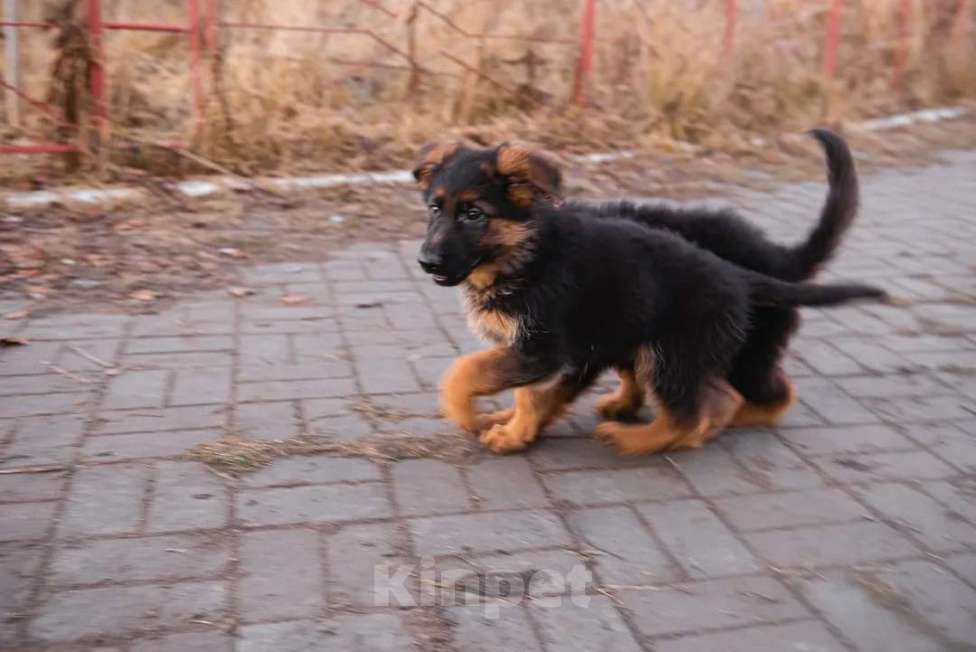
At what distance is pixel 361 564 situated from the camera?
2.99 metres

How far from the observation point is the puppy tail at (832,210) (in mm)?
3961

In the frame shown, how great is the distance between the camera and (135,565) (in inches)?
116

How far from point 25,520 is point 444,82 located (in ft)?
23.0

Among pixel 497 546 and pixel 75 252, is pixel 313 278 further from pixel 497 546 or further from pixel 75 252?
pixel 497 546

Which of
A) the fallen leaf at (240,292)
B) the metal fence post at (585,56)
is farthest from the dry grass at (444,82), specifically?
the fallen leaf at (240,292)

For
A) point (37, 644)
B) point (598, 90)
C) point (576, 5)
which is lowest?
point (37, 644)

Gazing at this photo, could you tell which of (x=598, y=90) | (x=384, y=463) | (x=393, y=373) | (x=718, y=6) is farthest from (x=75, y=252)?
(x=718, y=6)

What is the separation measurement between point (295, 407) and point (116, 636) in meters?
1.58

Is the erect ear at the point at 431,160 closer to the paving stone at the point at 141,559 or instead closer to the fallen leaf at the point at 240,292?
the paving stone at the point at 141,559

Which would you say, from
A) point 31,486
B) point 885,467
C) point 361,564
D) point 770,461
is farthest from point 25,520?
point 885,467

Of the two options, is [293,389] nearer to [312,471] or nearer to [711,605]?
[312,471]

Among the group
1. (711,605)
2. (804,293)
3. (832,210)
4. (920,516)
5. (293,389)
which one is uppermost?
(832,210)

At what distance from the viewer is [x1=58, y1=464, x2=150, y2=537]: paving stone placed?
10.3ft

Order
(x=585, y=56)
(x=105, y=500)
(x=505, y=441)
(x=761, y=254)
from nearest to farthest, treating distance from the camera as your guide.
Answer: (x=105, y=500) < (x=505, y=441) < (x=761, y=254) < (x=585, y=56)
